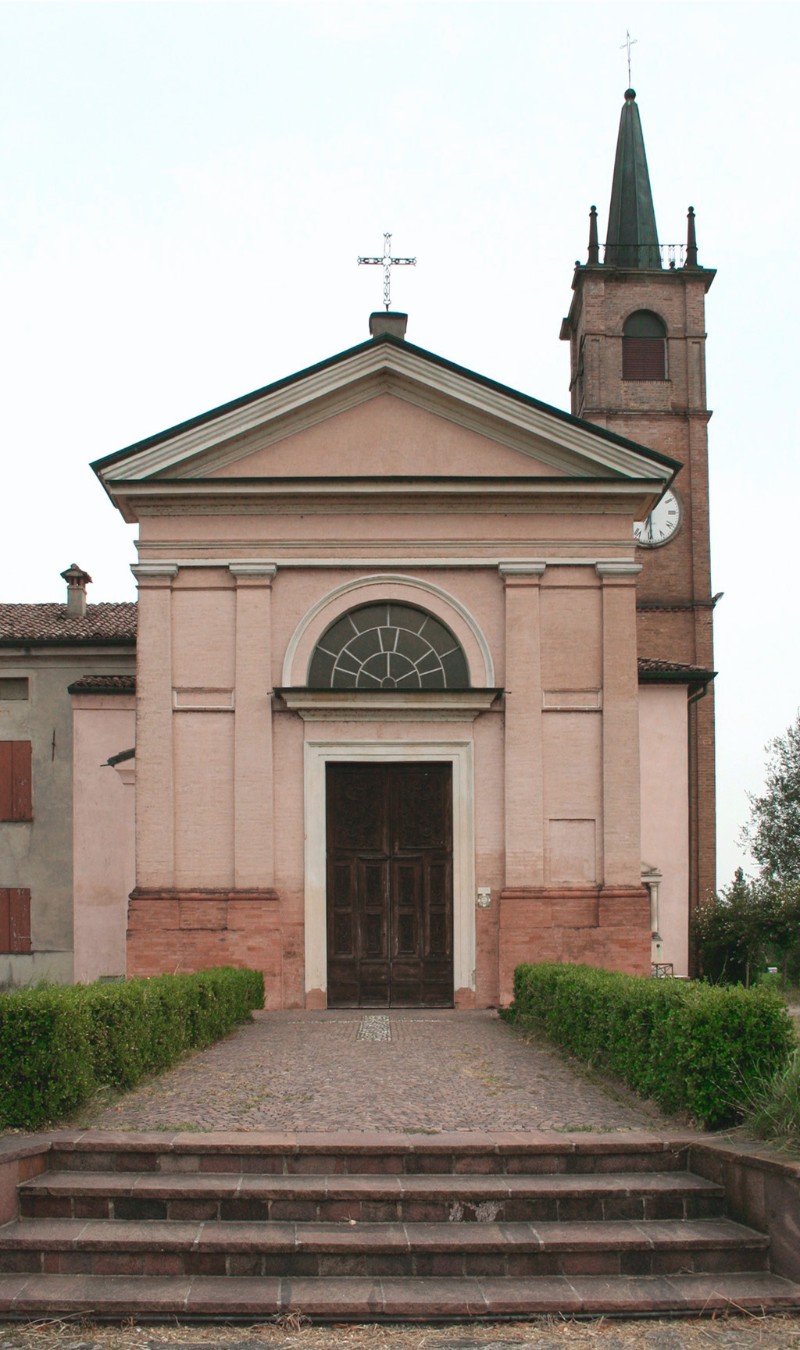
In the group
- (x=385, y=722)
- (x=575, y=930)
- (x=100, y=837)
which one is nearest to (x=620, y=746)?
(x=575, y=930)

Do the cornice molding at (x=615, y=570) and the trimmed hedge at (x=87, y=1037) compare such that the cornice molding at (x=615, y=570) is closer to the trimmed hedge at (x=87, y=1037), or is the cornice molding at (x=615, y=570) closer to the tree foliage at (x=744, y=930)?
the trimmed hedge at (x=87, y=1037)

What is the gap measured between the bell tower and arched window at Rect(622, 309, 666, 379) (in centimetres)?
3

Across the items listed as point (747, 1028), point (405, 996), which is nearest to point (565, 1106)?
point (747, 1028)

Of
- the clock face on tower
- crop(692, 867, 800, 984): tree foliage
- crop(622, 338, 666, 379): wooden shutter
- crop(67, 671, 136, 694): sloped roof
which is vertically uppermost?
crop(622, 338, 666, 379): wooden shutter

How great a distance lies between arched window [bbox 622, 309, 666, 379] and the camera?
3825 centimetres

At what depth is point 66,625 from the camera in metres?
27.6

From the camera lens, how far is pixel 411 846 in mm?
18016

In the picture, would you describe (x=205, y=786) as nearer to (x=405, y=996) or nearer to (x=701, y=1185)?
(x=405, y=996)

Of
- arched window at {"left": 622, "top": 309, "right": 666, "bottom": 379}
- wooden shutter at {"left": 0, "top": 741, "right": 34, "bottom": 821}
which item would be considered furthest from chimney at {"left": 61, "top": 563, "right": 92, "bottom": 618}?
arched window at {"left": 622, "top": 309, "right": 666, "bottom": 379}

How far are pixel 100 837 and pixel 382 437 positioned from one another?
9697mm

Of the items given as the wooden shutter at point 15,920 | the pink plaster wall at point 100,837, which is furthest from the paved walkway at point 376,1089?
the wooden shutter at point 15,920

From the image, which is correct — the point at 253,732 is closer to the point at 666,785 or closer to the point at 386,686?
the point at 386,686

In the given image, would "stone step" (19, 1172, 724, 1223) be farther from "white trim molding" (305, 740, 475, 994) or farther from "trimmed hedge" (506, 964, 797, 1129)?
"white trim molding" (305, 740, 475, 994)

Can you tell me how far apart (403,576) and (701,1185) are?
11.3 m
